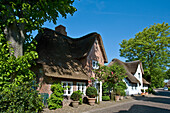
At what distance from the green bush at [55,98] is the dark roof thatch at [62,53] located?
1.13m

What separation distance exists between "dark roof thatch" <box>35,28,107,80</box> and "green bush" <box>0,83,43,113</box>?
3.09 m

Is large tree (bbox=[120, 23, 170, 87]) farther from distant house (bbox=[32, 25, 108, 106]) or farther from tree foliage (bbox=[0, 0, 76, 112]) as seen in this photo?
tree foliage (bbox=[0, 0, 76, 112])

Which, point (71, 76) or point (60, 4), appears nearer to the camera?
point (60, 4)

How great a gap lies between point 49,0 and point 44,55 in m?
5.89

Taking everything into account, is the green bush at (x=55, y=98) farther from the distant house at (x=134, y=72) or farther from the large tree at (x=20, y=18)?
the distant house at (x=134, y=72)

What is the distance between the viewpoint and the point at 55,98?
36.3ft

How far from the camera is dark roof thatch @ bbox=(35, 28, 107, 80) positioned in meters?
12.3

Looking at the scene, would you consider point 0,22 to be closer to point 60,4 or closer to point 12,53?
point 12,53

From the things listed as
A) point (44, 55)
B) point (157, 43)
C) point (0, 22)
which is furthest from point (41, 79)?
point (157, 43)

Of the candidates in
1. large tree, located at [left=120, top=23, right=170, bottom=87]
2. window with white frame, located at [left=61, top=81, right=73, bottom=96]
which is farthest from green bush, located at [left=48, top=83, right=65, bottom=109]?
large tree, located at [left=120, top=23, right=170, bottom=87]

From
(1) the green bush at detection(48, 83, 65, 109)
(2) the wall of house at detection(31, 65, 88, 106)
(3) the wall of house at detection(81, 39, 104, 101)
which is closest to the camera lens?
(1) the green bush at detection(48, 83, 65, 109)

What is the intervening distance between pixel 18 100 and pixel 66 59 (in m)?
8.05

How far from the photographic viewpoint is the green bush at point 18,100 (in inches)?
277

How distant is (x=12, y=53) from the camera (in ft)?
27.6
